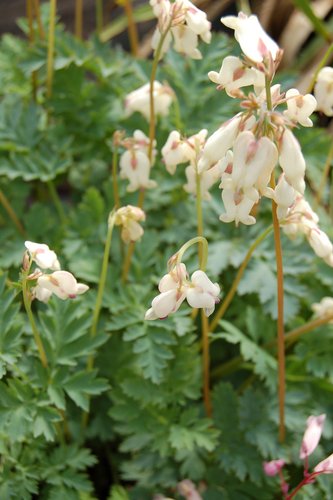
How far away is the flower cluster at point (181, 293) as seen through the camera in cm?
108

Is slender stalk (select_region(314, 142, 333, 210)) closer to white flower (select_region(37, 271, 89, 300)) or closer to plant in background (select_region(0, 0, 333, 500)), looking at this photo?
plant in background (select_region(0, 0, 333, 500))

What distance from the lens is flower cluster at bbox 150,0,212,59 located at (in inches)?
49.1

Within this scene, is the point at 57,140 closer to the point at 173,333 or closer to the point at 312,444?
the point at 173,333

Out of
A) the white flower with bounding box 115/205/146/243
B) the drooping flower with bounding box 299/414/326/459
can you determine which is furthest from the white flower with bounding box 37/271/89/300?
the drooping flower with bounding box 299/414/326/459

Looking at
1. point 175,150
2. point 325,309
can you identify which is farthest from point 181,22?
point 325,309

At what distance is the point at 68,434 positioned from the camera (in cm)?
160

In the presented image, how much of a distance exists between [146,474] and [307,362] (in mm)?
438

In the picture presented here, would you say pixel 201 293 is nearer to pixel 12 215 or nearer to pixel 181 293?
pixel 181 293

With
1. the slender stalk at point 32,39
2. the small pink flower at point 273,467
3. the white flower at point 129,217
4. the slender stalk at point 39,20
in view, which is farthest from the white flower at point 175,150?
the slender stalk at point 39,20

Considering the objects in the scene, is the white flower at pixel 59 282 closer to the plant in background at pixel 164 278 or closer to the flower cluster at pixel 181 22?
the plant in background at pixel 164 278

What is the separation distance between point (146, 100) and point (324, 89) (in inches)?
17.5

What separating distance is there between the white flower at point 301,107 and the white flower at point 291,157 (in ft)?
0.27

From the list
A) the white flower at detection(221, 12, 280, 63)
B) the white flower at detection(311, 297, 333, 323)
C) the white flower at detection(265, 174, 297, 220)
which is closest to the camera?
the white flower at detection(221, 12, 280, 63)

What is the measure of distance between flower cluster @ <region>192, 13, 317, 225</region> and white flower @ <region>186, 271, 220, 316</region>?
0.35 ft
